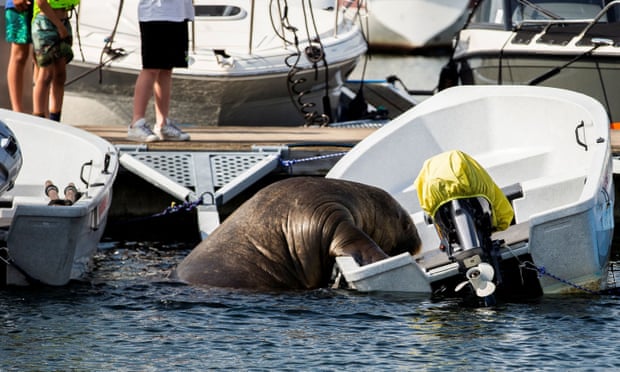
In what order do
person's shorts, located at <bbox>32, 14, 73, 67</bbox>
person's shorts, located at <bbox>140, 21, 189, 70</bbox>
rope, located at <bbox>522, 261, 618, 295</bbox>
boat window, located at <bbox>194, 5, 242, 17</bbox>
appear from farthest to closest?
boat window, located at <bbox>194, 5, 242, 17</bbox> < person's shorts, located at <bbox>32, 14, 73, 67</bbox> < person's shorts, located at <bbox>140, 21, 189, 70</bbox> < rope, located at <bbox>522, 261, 618, 295</bbox>

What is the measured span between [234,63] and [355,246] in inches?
256

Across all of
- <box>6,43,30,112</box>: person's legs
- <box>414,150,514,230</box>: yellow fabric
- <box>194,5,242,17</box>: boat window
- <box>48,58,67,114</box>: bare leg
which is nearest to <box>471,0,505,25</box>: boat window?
<box>194,5,242,17</box>: boat window

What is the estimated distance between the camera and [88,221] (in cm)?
811

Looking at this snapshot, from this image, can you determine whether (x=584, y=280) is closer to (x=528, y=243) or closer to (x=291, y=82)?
(x=528, y=243)

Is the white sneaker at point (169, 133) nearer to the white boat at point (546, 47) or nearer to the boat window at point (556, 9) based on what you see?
the white boat at point (546, 47)

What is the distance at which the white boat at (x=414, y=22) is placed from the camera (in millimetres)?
34250

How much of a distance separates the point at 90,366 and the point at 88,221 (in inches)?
83.1

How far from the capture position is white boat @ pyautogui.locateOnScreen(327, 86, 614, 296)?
732 cm

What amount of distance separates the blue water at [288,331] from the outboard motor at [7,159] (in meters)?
Answer: 0.69

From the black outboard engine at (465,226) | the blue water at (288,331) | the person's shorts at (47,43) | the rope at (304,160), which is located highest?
the person's shorts at (47,43)

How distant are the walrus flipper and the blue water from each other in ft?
0.74

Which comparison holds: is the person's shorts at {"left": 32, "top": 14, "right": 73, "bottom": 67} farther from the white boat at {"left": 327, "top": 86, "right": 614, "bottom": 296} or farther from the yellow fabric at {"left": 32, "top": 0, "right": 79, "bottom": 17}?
the white boat at {"left": 327, "top": 86, "right": 614, "bottom": 296}

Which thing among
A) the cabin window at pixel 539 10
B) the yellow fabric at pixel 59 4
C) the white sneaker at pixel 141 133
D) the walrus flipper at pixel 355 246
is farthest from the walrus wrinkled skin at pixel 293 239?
the cabin window at pixel 539 10

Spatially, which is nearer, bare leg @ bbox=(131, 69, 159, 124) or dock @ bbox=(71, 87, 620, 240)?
dock @ bbox=(71, 87, 620, 240)
